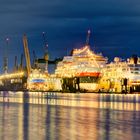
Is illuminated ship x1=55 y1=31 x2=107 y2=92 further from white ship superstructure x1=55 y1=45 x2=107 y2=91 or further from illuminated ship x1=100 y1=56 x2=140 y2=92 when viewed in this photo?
illuminated ship x1=100 y1=56 x2=140 y2=92

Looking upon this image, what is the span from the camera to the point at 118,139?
20281 millimetres

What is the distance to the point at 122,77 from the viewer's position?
16188 centimetres

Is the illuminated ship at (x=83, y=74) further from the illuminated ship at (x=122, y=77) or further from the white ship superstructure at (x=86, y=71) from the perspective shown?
the illuminated ship at (x=122, y=77)

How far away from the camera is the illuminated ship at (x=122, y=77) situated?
155700 mm

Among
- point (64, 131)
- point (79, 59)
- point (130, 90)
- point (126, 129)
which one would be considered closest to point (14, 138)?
point (64, 131)

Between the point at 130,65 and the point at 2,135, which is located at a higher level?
the point at 130,65

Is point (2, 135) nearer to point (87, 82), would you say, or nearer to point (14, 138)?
point (14, 138)

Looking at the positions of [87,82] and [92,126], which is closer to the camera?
[92,126]

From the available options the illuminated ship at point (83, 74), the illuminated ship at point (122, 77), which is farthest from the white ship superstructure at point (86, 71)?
the illuminated ship at point (122, 77)

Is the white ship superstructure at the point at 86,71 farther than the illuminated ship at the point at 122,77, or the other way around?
the white ship superstructure at the point at 86,71

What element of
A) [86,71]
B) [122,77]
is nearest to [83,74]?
[86,71]

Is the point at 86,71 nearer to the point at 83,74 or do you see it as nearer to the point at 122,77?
the point at 83,74

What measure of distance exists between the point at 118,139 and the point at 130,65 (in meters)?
148

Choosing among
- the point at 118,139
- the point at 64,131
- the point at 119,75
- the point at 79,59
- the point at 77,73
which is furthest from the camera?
the point at 79,59
